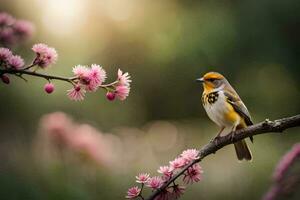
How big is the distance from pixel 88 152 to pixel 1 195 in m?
0.45

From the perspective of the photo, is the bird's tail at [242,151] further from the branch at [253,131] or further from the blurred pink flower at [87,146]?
the blurred pink flower at [87,146]

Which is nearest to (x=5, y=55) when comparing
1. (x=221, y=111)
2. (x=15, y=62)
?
(x=15, y=62)

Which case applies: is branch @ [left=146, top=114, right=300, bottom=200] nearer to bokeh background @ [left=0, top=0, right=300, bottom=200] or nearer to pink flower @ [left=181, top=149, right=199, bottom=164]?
pink flower @ [left=181, top=149, right=199, bottom=164]

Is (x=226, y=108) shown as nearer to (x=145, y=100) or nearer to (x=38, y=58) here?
(x=38, y=58)

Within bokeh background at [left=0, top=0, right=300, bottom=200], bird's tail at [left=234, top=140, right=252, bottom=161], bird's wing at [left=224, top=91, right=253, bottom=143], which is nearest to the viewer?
bird's wing at [left=224, top=91, right=253, bottom=143]

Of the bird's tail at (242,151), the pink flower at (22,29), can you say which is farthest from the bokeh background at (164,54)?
the pink flower at (22,29)

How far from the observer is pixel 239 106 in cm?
140

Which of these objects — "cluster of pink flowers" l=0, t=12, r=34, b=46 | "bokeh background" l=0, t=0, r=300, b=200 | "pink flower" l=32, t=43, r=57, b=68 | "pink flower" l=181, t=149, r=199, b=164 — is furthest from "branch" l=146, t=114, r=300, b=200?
"bokeh background" l=0, t=0, r=300, b=200

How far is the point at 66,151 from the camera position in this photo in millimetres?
1957

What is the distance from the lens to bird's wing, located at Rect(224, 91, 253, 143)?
1.38 meters

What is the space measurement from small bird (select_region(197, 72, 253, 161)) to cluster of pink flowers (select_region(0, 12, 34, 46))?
0.34 meters

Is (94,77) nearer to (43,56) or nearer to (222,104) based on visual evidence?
(43,56)

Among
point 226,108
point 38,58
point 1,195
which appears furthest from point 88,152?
point 38,58

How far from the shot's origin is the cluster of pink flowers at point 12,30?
1271mm
